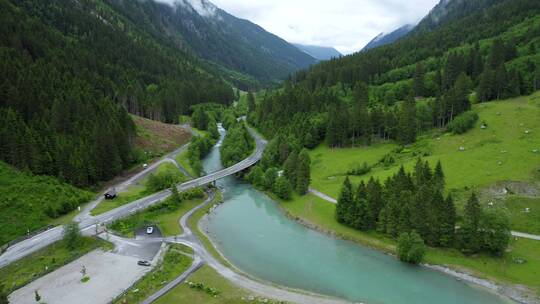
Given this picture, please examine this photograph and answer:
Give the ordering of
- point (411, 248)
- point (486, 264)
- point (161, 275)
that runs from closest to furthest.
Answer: point (161, 275) → point (486, 264) → point (411, 248)

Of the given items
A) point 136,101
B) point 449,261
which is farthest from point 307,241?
point 136,101

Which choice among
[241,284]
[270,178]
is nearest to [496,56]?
[270,178]

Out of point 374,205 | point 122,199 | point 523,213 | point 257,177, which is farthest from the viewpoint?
point 257,177

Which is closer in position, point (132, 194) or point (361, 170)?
point (132, 194)

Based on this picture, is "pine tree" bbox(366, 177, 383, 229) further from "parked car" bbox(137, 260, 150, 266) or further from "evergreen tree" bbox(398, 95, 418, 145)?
"evergreen tree" bbox(398, 95, 418, 145)

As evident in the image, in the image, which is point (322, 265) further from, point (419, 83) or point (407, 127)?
point (419, 83)

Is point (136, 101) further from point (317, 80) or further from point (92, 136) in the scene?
point (317, 80)
